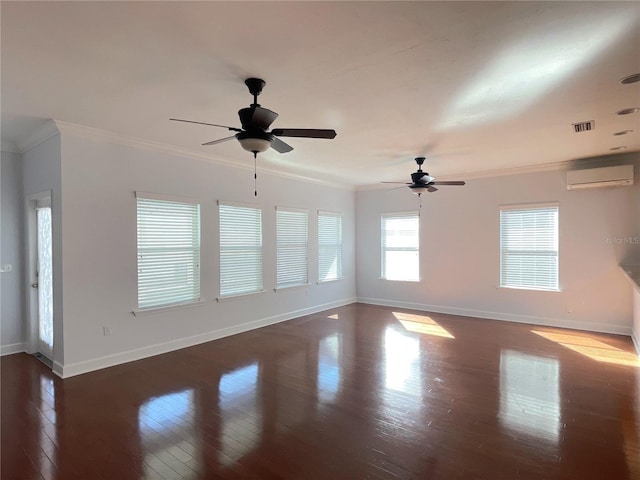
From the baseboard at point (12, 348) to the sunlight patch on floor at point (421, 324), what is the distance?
580 cm

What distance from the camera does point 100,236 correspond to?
424cm

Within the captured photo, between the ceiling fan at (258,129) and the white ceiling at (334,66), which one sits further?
the ceiling fan at (258,129)

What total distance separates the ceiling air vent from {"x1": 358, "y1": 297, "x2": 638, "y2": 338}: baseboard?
3439 mm

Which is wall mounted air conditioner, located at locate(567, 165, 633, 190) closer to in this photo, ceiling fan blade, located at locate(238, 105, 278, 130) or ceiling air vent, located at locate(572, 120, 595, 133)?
ceiling air vent, located at locate(572, 120, 595, 133)

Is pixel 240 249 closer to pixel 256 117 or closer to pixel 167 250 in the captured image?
pixel 167 250

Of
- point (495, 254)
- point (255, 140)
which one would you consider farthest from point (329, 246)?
point (255, 140)

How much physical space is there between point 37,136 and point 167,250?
2.01 meters

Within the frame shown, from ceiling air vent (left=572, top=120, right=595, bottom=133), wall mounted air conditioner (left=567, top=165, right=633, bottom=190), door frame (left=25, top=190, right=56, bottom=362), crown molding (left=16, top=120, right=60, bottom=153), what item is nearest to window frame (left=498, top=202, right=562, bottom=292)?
wall mounted air conditioner (left=567, top=165, right=633, bottom=190)

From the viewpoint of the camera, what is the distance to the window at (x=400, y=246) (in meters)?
7.68

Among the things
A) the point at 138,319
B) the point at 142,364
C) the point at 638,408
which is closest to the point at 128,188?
the point at 138,319

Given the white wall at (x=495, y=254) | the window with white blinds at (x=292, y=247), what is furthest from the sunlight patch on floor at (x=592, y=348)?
the window with white blinds at (x=292, y=247)

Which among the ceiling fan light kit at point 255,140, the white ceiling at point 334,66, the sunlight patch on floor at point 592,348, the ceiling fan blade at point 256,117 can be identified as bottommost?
the sunlight patch on floor at point 592,348

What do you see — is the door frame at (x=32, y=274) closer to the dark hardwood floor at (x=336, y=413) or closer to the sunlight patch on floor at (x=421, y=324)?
the dark hardwood floor at (x=336, y=413)

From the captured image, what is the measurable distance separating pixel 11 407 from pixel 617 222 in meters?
8.14
